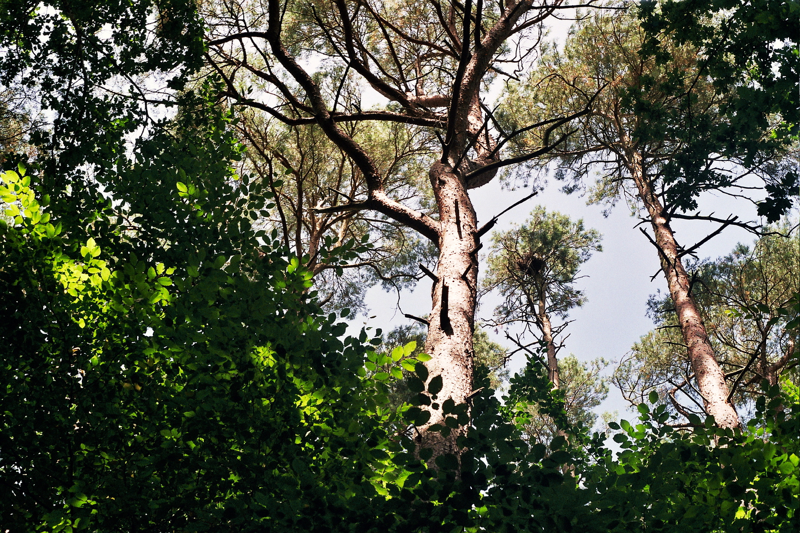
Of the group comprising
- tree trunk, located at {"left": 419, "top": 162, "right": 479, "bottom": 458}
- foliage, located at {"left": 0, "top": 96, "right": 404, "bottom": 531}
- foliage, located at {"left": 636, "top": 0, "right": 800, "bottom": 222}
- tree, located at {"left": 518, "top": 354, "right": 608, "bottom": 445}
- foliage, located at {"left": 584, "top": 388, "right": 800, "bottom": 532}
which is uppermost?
tree, located at {"left": 518, "top": 354, "right": 608, "bottom": 445}

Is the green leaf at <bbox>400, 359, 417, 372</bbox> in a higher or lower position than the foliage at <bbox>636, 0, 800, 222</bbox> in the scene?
lower

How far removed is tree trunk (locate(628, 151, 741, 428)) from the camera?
6203mm

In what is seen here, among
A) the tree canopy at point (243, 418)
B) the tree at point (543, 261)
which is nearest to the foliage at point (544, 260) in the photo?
the tree at point (543, 261)

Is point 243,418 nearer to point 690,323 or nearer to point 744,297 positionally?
point 690,323

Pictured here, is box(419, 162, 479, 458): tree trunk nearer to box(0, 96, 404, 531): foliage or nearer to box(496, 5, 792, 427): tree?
box(0, 96, 404, 531): foliage

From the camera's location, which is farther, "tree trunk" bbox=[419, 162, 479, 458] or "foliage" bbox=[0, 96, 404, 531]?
"tree trunk" bbox=[419, 162, 479, 458]

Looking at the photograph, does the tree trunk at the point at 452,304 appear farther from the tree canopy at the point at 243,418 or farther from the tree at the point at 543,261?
the tree at the point at 543,261

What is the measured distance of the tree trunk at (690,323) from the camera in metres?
6.20

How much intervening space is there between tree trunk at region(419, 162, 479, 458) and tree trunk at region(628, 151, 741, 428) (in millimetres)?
2942

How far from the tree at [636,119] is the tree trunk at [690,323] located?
0.02m

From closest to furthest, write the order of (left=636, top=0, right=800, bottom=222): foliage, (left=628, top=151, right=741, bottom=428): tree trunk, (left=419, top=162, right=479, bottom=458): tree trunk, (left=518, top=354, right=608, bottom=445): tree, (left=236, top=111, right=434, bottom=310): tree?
(left=419, top=162, right=479, bottom=458): tree trunk
(left=636, top=0, right=800, bottom=222): foliage
(left=628, top=151, right=741, bottom=428): tree trunk
(left=236, top=111, right=434, bottom=310): tree
(left=518, top=354, right=608, bottom=445): tree

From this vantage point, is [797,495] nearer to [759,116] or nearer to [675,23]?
[759,116]

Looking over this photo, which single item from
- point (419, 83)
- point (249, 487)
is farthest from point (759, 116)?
point (249, 487)

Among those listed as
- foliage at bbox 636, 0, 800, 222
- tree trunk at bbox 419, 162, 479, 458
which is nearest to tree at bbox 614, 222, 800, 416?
foliage at bbox 636, 0, 800, 222
